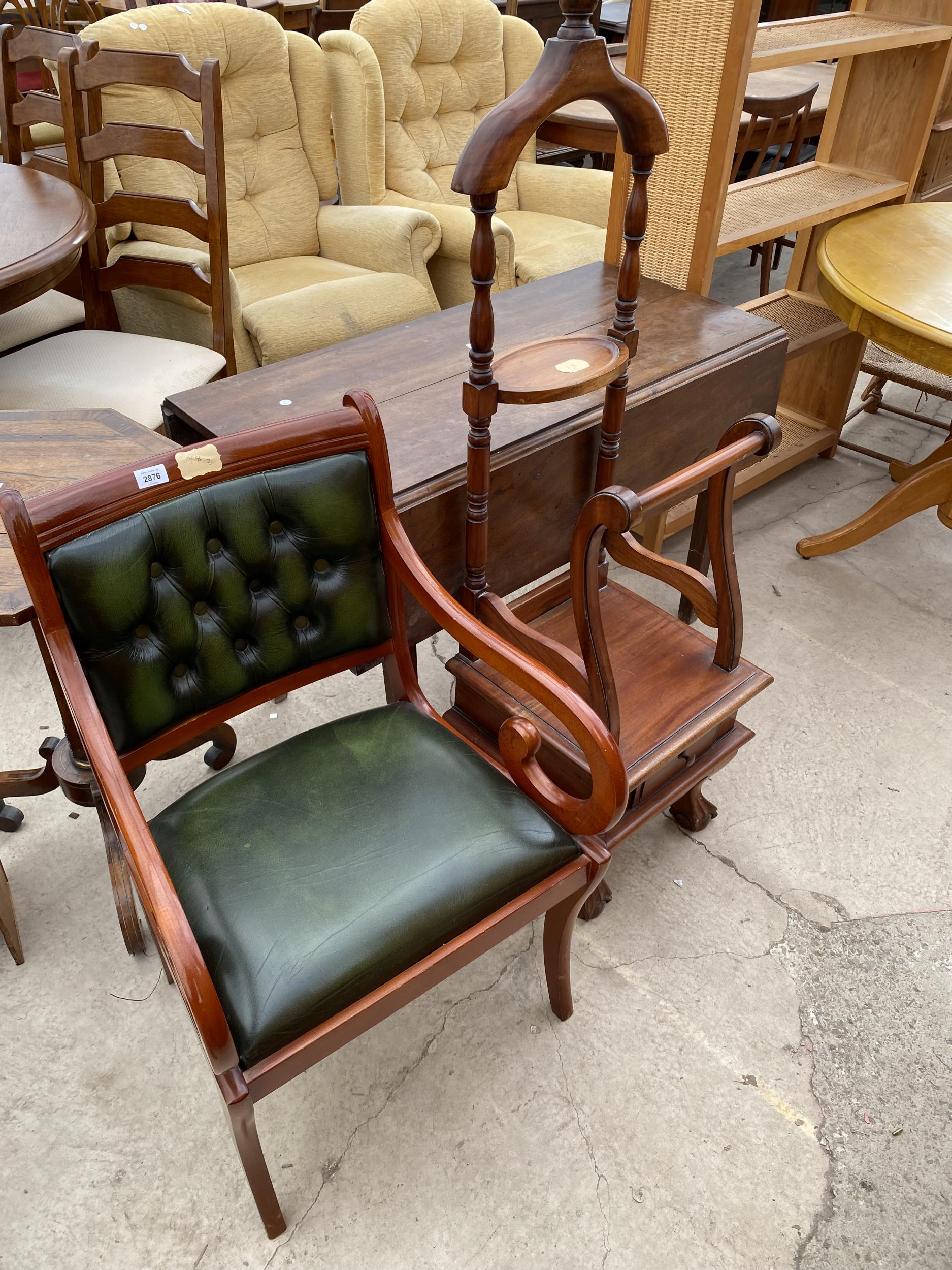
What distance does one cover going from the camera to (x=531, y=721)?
4.11 ft

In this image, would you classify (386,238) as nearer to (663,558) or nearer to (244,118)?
(244,118)

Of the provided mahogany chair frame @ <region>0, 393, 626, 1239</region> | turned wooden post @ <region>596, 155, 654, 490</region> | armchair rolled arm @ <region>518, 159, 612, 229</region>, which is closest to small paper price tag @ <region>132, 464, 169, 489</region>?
mahogany chair frame @ <region>0, 393, 626, 1239</region>

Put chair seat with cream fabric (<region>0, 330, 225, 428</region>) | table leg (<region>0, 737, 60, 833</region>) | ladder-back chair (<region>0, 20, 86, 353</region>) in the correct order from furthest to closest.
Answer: ladder-back chair (<region>0, 20, 86, 353</region>) < chair seat with cream fabric (<region>0, 330, 225, 428</region>) < table leg (<region>0, 737, 60, 833</region>)

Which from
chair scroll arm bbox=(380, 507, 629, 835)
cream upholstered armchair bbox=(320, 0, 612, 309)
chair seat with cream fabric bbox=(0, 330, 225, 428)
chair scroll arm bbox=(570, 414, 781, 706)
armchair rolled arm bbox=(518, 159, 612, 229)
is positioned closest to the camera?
chair scroll arm bbox=(380, 507, 629, 835)

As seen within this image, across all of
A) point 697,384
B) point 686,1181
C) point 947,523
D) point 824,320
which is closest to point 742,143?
point 824,320

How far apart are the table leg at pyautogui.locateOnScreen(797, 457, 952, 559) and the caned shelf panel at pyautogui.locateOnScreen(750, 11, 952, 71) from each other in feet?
3.29

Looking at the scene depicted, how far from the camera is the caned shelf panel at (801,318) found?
2479 mm

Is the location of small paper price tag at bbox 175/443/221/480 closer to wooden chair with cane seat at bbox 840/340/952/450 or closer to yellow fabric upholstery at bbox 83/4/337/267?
yellow fabric upholstery at bbox 83/4/337/267

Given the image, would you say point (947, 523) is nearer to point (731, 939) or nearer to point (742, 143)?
point (731, 939)

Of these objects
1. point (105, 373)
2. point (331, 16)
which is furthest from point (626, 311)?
point (331, 16)

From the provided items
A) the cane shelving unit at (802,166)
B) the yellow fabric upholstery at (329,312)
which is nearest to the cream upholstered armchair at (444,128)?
the yellow fabric upholstery at (329,312)

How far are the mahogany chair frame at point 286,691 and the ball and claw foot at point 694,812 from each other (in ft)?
1.56

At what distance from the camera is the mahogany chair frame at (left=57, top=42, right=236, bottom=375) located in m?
2.17

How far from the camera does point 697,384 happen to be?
1.87m
